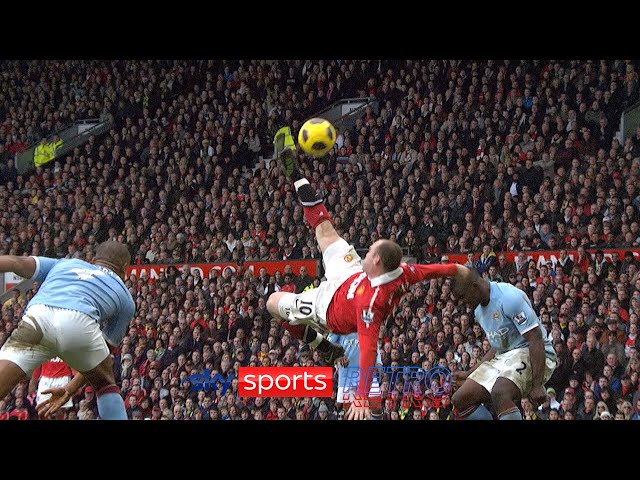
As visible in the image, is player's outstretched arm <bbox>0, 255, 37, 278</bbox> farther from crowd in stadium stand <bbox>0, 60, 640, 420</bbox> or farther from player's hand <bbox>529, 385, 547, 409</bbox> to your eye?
crowd in stadium stand <bbox>0, 60, 640, 420</bbox>

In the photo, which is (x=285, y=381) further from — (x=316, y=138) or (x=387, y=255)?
(x=387, y=255)

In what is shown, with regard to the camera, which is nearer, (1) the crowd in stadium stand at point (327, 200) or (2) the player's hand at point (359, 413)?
(2) the player's hand at point (359, 413)

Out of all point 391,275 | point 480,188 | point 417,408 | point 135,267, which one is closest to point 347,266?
point 391,275

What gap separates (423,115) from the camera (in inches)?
709

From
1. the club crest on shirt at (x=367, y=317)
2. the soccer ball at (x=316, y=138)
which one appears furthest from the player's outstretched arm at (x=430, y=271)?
the soccer ball at (x=316, y=138)

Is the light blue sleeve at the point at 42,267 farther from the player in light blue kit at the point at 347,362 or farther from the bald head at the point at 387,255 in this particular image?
the player in light blue kit at the point at 347,362

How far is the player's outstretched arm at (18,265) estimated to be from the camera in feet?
23.1

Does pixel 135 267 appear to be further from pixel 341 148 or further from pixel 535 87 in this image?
pixel 535 87

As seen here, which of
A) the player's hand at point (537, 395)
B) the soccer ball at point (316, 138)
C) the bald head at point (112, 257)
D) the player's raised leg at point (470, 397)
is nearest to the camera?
the bald head at point (112, 257)

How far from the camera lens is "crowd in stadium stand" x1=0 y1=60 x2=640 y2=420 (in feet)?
45.3

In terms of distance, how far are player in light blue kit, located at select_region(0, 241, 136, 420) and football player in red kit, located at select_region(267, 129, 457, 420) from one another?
1.57 meters

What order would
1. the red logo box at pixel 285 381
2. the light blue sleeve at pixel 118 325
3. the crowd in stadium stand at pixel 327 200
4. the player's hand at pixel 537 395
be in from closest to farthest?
1. the light blue sleeve at pixel 118 325
2. the player's hand at pixel 537 395
3. the crowd in stadium stand at pixel 327 200
4. the red logo box at pixel 285 381

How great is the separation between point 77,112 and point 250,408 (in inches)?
388

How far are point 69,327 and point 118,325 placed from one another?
1.67ft
